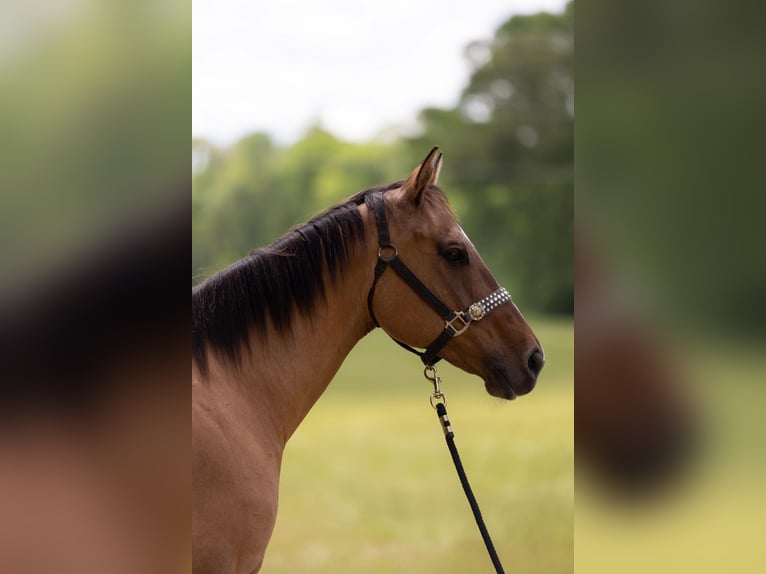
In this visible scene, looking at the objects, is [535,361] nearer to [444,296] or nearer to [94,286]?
[444,296]

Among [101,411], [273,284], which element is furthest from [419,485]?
[101,411]

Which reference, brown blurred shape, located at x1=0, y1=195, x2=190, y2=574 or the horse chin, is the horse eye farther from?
brown blurred shape, located at x1=0, y1=195, x2=190, y2=574

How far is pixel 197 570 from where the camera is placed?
1662mm

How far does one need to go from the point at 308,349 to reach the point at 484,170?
81.3 ft

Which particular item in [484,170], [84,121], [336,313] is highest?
[84,121]

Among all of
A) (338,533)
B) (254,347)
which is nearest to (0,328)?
(254,347)

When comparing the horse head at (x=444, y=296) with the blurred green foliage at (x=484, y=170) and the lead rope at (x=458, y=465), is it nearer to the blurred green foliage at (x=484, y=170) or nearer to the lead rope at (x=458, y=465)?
the lead rope at (x=458, y=465)

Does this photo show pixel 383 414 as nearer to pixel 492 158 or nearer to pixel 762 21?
pixel 762 21

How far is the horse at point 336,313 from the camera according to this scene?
74.7 inches

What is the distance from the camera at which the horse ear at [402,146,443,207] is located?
2016 millimetres

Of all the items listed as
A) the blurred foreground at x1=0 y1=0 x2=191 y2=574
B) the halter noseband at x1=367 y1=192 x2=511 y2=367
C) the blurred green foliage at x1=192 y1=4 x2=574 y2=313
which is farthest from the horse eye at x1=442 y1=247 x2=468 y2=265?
the blurred green foliage at x1=192 y1=4 x2=574 y2=313

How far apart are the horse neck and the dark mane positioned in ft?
0.09

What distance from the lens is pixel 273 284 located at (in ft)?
6.49

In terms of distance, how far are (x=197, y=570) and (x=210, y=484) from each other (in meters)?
0.18
